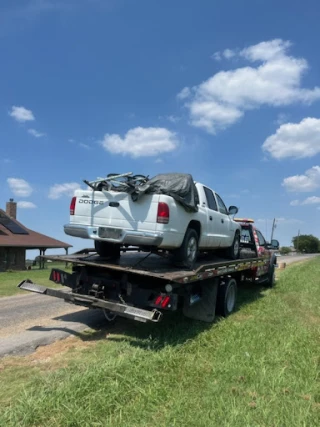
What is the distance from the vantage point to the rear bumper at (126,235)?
6.49 metres

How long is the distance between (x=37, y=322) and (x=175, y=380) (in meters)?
4.27

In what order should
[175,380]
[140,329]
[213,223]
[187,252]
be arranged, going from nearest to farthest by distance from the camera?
1. [175,380]
2. [140,329]
3. [187,252]
4. [213,223]

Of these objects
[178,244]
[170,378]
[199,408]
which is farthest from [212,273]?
[199,408]

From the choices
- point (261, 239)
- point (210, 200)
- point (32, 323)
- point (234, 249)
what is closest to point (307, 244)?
point (261, 239)

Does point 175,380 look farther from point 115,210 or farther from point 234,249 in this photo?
point 234,249

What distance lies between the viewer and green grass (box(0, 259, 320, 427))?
12.1 ft

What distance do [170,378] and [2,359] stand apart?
250 cm

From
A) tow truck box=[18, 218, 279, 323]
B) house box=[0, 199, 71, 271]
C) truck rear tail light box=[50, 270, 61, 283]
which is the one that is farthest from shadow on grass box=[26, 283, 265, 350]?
house box=[0, 199, 71, 271]

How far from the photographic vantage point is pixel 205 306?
7.67 meters

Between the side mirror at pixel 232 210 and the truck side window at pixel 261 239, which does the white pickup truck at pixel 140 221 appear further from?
the truck side window at pixel 261 239

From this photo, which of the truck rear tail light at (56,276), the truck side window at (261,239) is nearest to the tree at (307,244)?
the truck side window at (261,239)

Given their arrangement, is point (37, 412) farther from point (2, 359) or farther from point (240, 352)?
point (240, 352)

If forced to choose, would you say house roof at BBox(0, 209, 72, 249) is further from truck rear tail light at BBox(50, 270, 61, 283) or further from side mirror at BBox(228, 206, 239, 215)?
truck rear tail light at BBox(50, 270, 61, 283)

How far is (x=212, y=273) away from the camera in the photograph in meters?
7.47
